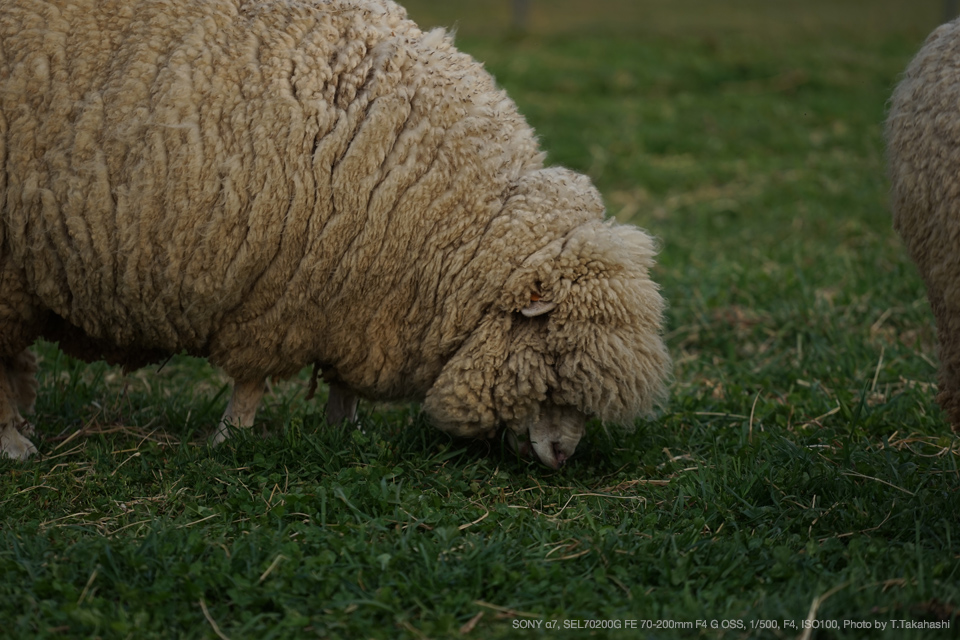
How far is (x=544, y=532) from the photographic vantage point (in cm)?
300

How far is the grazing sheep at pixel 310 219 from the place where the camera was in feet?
10.7

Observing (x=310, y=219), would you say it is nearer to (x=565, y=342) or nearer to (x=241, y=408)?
(x=241, y=408)

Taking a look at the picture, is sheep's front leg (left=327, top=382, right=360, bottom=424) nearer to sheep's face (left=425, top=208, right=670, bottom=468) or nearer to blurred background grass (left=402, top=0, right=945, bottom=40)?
sheep's face (left=425, top=208, right=670, bottom=468)

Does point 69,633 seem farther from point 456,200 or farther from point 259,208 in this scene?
point 456,200

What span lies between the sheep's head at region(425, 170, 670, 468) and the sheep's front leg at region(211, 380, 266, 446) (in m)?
0.72

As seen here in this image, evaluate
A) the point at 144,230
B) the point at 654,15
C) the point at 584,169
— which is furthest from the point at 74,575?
the point at 654,15

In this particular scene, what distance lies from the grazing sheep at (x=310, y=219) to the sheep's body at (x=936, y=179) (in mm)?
966

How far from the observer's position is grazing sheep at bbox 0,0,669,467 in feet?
10.7

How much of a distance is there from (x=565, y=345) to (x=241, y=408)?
1317 millimetres

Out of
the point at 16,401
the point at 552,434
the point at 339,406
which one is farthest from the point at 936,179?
the point at 16,401

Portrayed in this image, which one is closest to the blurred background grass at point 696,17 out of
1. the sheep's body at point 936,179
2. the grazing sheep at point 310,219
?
the grazing sheep at point 310,219

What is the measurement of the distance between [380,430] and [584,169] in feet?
15.8

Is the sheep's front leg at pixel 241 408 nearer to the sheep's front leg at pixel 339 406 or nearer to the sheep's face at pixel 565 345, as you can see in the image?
the sheep's front leg at pixel 339 406

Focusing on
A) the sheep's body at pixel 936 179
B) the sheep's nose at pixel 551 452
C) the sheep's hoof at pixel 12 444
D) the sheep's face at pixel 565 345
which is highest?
the sheep's body at pixel 936 179
